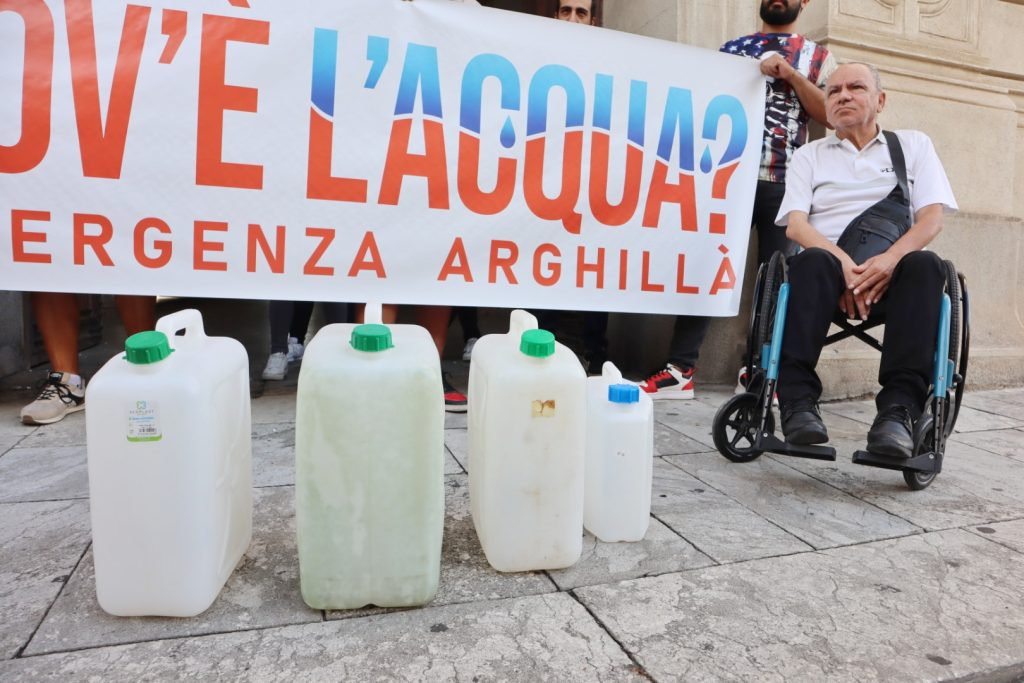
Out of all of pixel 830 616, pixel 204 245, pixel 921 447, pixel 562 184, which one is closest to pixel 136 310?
pixel 204 245

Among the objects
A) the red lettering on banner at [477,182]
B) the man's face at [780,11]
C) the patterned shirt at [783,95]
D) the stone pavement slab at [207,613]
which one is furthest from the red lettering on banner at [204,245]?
the man's face at [780,11]

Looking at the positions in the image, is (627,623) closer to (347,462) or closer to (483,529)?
(483,529)

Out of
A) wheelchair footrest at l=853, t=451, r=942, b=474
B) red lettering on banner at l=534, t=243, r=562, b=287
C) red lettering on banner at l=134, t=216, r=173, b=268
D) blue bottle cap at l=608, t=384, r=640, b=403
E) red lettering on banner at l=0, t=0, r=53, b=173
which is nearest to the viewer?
blue bottle cap at l=608, t=384, r=640, b=403

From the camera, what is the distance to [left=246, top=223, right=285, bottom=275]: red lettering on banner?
8.96ft

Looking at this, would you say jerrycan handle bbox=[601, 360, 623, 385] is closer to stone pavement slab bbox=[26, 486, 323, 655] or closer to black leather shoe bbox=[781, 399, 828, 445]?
black leather shoe bbox=[781, 399, 828, 445]

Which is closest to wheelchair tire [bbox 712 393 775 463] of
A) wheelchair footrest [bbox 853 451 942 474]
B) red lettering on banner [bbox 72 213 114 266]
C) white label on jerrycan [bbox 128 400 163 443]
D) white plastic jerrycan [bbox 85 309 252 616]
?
wheelchair footrest [bbox 853 451 942 474]

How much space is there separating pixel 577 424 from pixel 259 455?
1.39 metres

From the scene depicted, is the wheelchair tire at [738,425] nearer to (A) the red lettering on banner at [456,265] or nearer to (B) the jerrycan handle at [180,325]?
(A) the red lettering on banner at [456,265]

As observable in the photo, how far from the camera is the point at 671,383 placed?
3.45 m

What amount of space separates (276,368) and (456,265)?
4.16 ft

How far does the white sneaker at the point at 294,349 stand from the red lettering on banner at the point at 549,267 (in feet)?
5.68

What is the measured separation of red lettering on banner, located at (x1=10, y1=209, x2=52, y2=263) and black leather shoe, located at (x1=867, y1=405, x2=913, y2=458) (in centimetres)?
306

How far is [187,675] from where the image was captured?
3.71ft

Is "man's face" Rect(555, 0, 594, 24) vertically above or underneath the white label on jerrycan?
above
